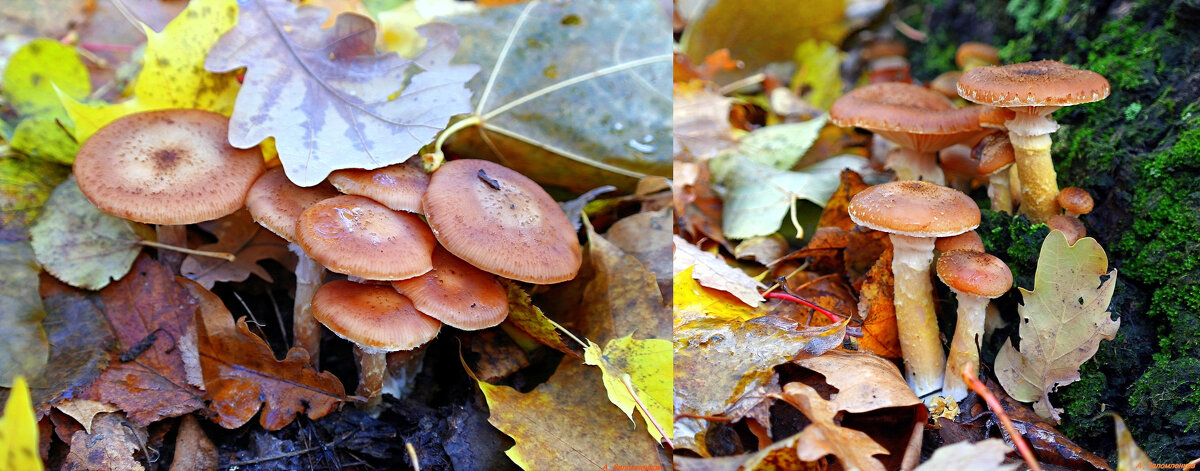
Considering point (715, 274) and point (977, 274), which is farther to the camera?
point (715, 274)

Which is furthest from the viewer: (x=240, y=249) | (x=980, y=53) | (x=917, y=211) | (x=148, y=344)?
(x=980, y=53)

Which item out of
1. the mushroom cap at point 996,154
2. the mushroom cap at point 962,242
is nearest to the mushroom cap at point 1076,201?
the mushroom cap at point 996,154

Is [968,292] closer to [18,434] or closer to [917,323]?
[917,323]

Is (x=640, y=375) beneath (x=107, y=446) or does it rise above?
above

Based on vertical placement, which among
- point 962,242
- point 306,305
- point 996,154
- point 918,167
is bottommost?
point 306,305

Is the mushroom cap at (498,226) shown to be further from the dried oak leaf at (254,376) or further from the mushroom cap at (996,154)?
the mushroom cap at (996,154)

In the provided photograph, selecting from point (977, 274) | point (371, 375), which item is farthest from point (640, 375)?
point (977, 274)

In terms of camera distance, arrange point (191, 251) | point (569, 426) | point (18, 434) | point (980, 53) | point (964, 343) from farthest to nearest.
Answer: point (980, 53) → point (191, 251) → point (964, 343) → point (569, 426) → point (18, 434)
